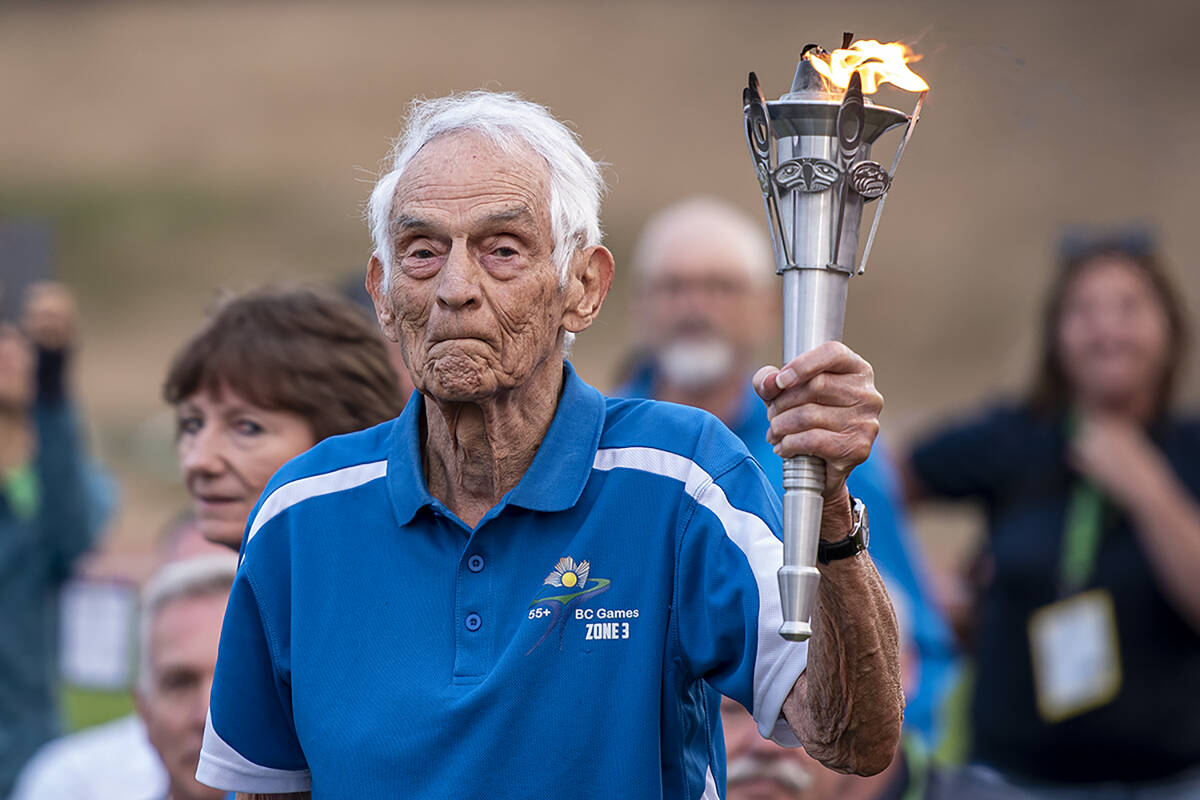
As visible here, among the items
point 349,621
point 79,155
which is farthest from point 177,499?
point 349,621

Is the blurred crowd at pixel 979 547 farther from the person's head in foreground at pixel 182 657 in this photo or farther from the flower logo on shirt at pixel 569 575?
the flower logo on shirt at pixel 569 575

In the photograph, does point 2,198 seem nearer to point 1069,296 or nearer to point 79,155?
point 79,155

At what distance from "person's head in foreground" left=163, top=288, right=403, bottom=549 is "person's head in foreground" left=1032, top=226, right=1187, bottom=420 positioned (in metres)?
3.03

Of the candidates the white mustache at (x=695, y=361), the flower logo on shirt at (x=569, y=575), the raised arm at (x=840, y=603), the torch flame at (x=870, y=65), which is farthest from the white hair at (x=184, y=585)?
the white mustache at (x=695, y=361)

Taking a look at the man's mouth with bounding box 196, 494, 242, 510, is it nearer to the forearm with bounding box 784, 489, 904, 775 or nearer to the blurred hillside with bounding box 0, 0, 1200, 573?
the forearm with bounding box 784, 489, 904, 775

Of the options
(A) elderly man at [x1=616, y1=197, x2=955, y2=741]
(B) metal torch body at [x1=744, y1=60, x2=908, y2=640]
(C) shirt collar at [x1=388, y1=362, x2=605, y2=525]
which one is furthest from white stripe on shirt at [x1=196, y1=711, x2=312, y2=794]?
(A) elderly man at [x1=616, y1=197, x2=955, y2=741]

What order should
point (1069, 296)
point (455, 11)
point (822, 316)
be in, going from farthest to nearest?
point (455, 11), point (1069, 296), point (822, 316)

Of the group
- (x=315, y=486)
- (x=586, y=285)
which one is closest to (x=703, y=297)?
(x=586, y=285)

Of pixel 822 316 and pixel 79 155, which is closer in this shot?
pixel 822 316

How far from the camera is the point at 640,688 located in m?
2.41

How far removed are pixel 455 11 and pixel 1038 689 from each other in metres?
31.6

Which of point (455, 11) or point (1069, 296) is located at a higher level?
point (455, 11)

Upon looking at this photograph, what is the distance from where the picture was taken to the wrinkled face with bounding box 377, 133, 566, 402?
8.23 feet

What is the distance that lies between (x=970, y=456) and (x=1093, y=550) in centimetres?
61
